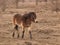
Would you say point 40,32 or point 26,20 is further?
point 40,32

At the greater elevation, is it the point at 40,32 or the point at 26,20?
the point at 26,20

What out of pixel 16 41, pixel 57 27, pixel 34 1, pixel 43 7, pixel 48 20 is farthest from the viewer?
pixel 34 1

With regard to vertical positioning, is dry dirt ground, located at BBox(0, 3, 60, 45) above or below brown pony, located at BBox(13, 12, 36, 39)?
below

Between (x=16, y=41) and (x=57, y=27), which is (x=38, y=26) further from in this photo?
(x=16, y=41)

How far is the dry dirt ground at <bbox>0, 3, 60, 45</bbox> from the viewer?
5910mm

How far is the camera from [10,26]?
294 inches

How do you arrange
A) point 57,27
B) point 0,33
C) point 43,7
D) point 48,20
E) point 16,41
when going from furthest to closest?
point 43,7 < point 48,20 < point 57,27 < point 0,33 < point 16,41

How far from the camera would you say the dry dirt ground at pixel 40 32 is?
591 cm

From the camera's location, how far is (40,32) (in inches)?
267

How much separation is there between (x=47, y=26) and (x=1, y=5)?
4315 mm

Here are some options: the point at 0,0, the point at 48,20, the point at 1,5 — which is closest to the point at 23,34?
the point at 48,20

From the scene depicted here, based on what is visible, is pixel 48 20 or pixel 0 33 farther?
pixel 48 20

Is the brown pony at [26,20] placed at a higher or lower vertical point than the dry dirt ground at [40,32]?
higher

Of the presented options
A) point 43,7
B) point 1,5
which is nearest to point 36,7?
point 43,7
